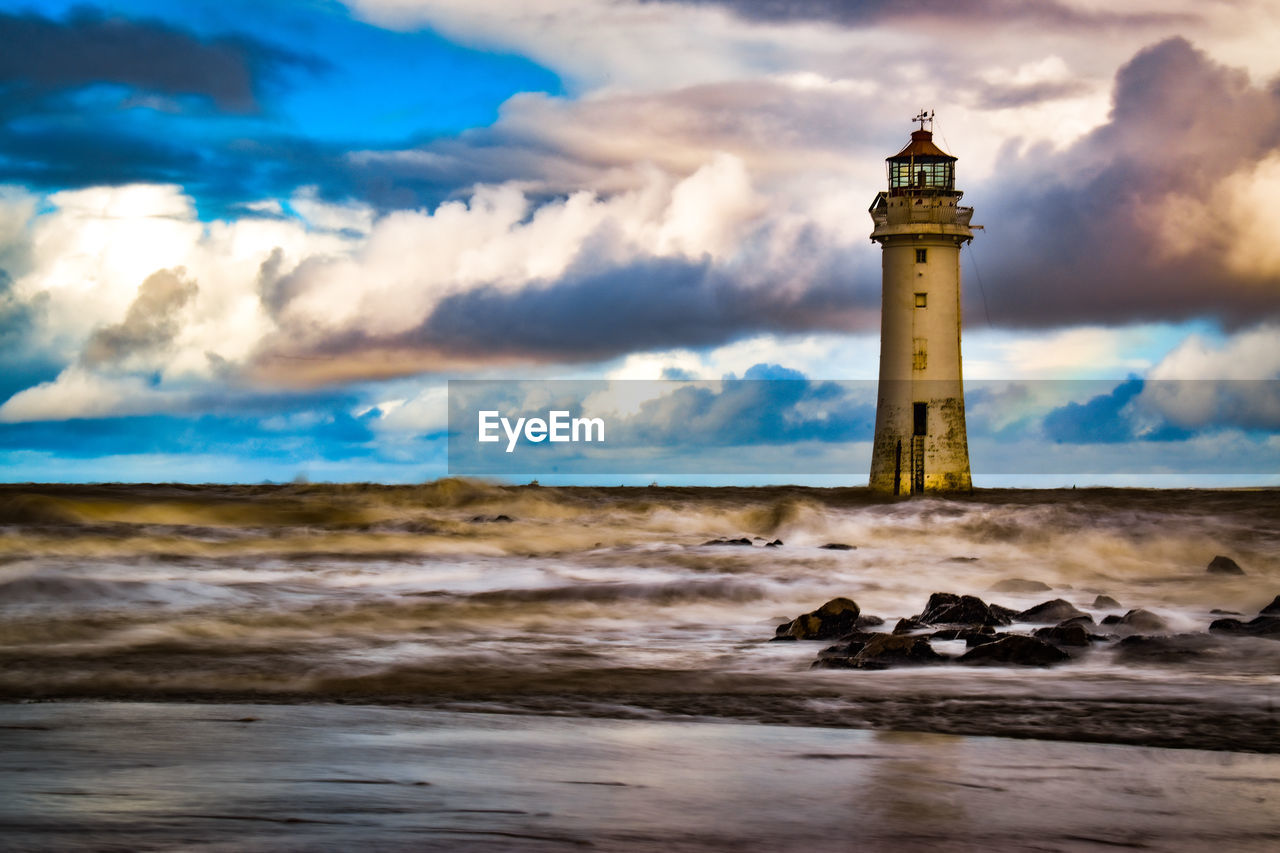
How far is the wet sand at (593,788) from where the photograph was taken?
3.61 m

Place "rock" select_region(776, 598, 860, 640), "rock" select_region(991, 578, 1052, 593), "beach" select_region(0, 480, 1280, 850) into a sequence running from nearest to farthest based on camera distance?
"beach" select_region(0, 480, 1280, 850), "rock" select_region(776, 598, 860, 640), "rock" select_region(991, 578, 1052, 593)

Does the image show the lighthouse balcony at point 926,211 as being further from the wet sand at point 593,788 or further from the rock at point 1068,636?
the wet sand at point 593,788

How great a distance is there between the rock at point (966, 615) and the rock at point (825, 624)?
74 cm

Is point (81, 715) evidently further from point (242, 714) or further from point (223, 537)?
point (223, 537)

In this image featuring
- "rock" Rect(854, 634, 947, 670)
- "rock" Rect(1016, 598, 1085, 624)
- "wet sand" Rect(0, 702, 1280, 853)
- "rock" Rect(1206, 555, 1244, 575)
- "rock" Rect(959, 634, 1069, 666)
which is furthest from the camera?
"rock" Rect(1206, 555, 1244, 575)

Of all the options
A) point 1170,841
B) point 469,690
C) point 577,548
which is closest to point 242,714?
point 469,690

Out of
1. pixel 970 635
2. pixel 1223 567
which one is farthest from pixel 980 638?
pixel 1223 567

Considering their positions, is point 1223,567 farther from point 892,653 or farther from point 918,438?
point 918,438

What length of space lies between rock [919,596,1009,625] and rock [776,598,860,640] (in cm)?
74

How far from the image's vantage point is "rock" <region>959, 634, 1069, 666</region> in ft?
24.4

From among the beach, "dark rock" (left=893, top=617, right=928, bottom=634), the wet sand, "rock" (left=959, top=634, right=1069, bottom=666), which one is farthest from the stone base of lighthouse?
the wet sand

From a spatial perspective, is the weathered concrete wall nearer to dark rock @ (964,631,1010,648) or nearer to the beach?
the beach

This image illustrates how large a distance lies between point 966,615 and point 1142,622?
124cm

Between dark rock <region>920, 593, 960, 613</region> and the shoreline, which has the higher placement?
dark rock <region>920, 593, 960, 613</region>
